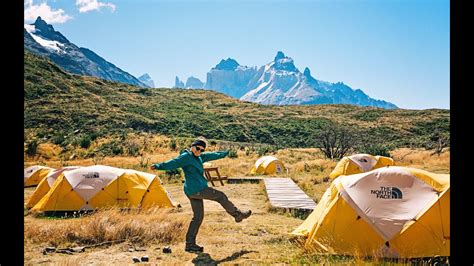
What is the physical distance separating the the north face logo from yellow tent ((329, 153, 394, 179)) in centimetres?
1299

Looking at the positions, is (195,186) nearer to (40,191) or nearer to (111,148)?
(40,191)

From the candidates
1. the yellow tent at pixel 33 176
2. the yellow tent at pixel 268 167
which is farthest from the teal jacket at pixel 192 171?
the yellow tent at pixel 268 167

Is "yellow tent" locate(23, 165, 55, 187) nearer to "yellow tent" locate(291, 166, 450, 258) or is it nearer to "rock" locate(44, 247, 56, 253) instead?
"rock" locate(44, 247, 56, 253)

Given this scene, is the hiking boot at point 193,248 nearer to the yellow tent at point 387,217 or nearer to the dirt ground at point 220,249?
the dirt ground at point 220,249

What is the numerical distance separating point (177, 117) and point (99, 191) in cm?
5941

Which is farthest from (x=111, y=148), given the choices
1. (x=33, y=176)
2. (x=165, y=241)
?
(x=165, y=241)

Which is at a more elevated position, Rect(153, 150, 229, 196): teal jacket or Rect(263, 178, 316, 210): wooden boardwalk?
Rect(153, 150, 229, 196): teal jacket

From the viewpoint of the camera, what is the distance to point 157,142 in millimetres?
47406

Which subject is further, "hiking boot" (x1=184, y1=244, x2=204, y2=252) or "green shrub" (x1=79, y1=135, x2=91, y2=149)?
"green shrub" (x1=79, y1=135, x2=91, y2=149)

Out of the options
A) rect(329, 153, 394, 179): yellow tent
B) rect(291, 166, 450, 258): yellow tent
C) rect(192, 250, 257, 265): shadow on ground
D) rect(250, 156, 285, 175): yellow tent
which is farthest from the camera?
rect(250, 156, 285, 175): yellow tent

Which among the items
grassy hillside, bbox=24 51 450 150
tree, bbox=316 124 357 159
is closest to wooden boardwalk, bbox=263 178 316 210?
tree, bbox=316 124 357 159

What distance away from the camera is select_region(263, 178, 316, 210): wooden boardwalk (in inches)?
447
